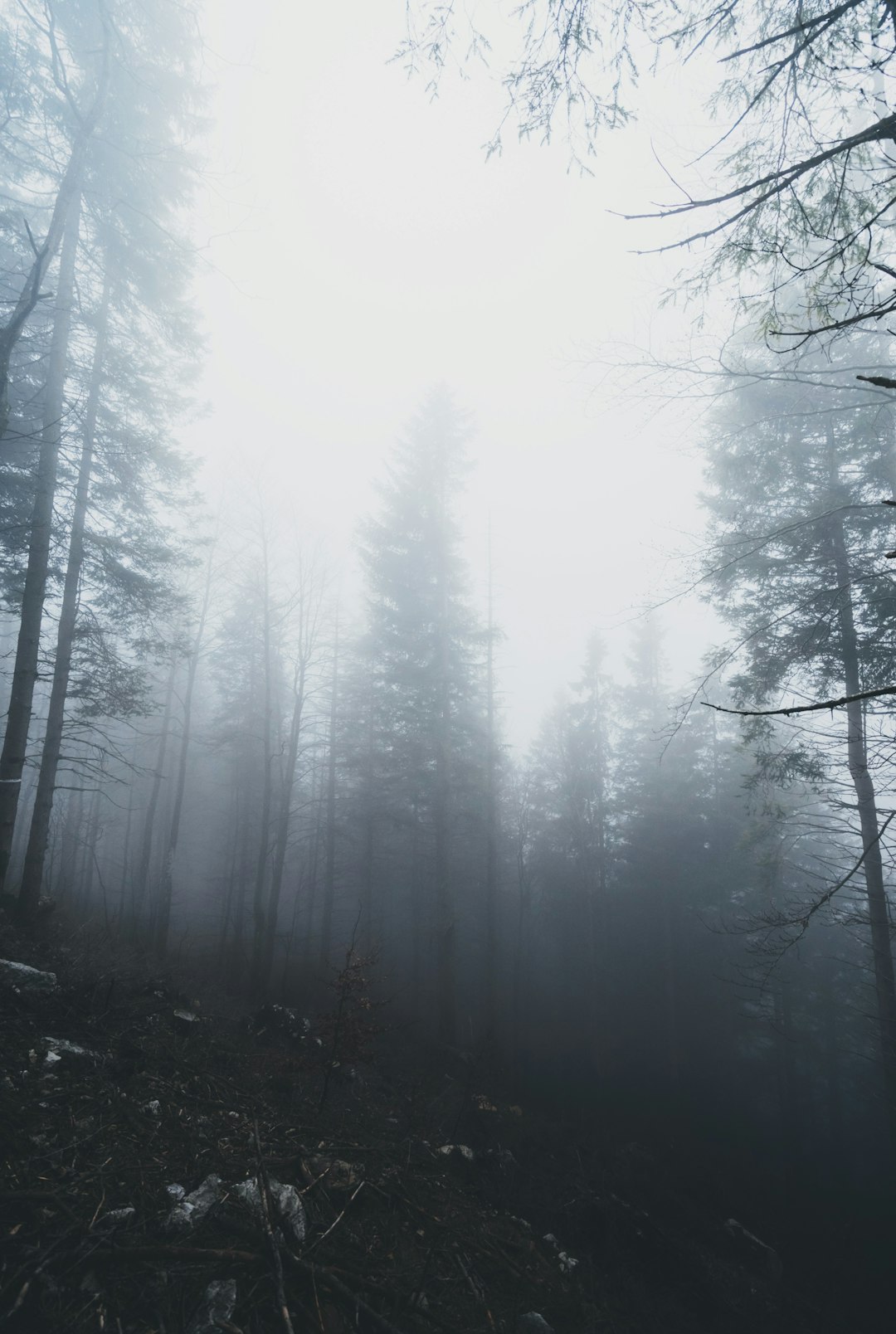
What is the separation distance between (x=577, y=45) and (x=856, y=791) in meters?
8.79

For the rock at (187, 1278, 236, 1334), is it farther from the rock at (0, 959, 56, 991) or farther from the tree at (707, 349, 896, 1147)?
the tree at (707, 349, 896, 1147)

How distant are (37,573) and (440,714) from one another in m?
10.0

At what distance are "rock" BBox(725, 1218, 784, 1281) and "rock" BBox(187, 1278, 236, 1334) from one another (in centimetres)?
916

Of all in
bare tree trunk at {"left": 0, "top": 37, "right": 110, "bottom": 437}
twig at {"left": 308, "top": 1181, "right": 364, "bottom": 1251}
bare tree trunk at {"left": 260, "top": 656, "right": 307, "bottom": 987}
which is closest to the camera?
twig at {"left": 308, "top": 1181, "right": 364, "bottom": 1251}

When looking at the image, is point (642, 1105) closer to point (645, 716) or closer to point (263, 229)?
point (645, 716)

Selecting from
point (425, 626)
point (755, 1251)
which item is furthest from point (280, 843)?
point (755, 1251)

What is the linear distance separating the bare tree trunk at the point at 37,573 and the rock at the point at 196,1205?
6.64 m

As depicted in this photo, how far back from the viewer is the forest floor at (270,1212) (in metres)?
2.32

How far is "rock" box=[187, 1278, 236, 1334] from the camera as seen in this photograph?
220 centimetres

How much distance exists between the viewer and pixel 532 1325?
10.8ft

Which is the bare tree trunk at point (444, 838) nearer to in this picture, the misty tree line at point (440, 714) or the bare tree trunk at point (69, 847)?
the misty tree line at point (440, 714)

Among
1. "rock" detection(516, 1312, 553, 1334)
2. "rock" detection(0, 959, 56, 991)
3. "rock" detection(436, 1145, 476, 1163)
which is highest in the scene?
"rock" detection(0, 959, 56, 991)

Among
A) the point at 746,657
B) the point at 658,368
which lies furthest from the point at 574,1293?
the point at 658,368

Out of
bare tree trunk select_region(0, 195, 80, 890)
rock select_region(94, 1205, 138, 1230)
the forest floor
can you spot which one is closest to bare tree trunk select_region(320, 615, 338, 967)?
bare tree trunk select_region(0, 195, 80, 890)
